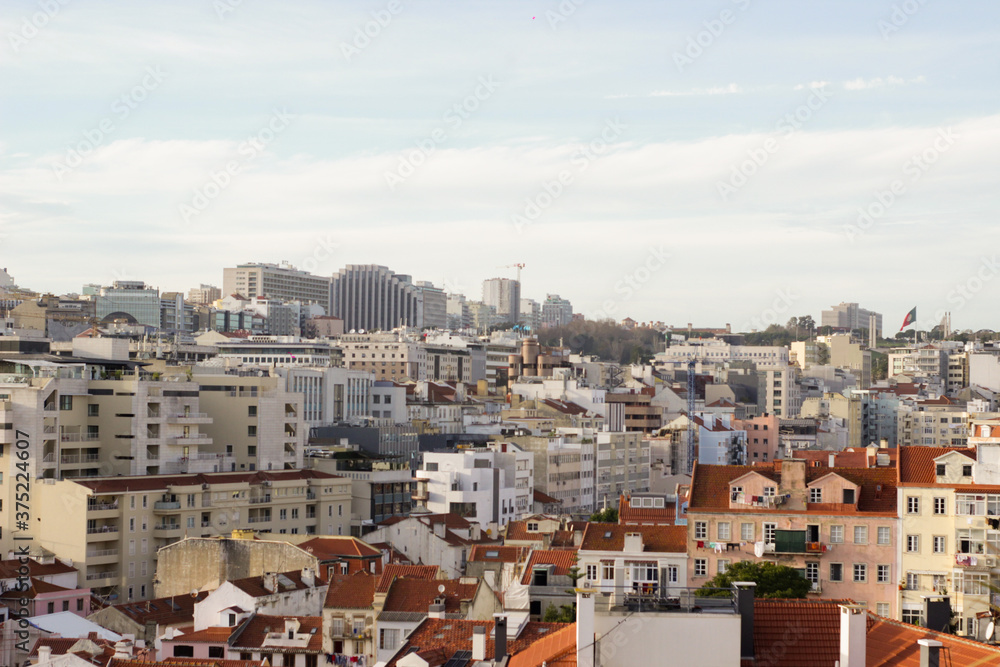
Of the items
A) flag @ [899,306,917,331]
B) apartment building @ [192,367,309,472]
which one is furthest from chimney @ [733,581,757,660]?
flag @ [899,306,917,331]

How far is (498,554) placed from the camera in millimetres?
50062

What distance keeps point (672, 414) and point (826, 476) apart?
3725 inches

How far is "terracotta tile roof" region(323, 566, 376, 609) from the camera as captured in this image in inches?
1499

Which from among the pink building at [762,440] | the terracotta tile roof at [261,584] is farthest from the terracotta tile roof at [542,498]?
the pink building at [762,440]

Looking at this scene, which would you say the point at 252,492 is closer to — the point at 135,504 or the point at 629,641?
the point at 135,504

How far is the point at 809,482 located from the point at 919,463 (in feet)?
10.8

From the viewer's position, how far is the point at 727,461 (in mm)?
112562

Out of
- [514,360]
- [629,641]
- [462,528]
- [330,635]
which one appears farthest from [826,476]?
[514,360]

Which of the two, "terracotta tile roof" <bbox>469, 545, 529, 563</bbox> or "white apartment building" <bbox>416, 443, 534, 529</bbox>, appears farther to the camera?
"white apartment building" <bbox>416, 443, 534, 529</bbox>

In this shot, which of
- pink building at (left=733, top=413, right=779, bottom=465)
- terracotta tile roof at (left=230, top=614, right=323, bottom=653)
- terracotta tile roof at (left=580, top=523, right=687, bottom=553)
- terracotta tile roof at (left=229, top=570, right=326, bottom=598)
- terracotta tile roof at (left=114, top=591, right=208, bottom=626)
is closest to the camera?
terracotta tile roof at (left=230, top=614, right=323, bottom=653)

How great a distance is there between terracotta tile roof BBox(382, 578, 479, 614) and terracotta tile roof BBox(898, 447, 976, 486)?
14.0m

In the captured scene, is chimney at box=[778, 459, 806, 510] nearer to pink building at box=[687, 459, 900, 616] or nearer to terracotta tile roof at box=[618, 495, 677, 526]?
pink building at box=[687, 459, 900, 616]

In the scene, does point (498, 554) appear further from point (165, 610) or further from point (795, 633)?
point (795, 633)

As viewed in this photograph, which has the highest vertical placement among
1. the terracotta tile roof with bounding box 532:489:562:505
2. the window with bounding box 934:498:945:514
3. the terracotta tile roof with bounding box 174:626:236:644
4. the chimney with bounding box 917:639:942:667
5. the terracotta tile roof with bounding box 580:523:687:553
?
the chimney with bounding box 917:639:942:667
